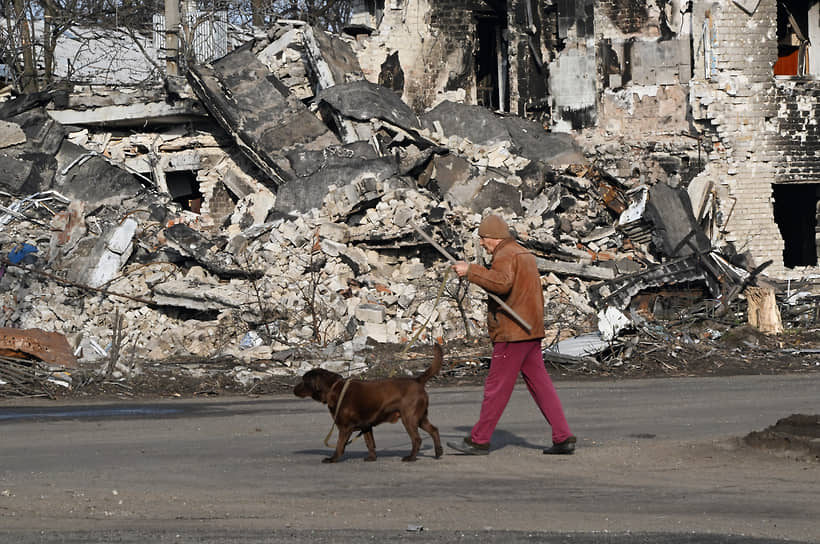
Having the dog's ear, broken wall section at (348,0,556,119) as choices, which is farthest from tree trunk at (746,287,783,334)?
the dog's ear

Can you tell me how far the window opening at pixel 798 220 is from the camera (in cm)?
2167

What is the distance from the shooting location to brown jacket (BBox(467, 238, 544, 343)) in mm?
6949

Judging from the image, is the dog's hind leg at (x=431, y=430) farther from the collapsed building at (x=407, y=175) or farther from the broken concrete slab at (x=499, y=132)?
the broken concrete slab at (x=499, y=132)

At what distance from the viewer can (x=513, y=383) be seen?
700cm

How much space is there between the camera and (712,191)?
20188 millimetres

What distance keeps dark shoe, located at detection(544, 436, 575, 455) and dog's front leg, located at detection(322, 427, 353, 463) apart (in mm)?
1383

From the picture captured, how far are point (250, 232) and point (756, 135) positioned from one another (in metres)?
10.1

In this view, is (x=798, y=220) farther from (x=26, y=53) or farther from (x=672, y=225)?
(x=26, y=53)

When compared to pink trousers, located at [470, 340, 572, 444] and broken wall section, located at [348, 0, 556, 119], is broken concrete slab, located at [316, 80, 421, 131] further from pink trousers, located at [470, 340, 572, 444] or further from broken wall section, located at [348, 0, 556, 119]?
pink trousers, located at [470, 340, 572, 444]

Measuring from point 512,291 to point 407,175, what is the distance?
36.2 feet

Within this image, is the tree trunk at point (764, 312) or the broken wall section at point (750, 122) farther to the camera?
the broken wall section at point (750, 122)

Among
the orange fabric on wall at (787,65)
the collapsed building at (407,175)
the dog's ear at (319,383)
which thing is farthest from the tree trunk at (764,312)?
the dog's ear at (319,383)

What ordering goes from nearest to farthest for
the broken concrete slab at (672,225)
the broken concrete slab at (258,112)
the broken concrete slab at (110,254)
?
the broken concrete slab at (110,254)
the broken concrete slab at (672,225)
the broken concrete slab at (258,112)

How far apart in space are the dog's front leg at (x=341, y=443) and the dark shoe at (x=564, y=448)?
1.38 meters
